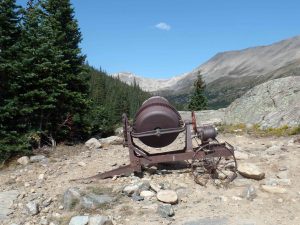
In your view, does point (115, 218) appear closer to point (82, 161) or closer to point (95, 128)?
point (82, 161)

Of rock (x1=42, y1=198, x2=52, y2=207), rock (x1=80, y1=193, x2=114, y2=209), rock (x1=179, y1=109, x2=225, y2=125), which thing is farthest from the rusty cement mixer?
rock (x1=179, y1=109, x2=225, y2=125)

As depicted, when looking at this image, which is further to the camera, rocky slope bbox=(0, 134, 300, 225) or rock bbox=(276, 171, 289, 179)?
rock bbox=(276, 171, 289, 179)

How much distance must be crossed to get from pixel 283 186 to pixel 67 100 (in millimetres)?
14264

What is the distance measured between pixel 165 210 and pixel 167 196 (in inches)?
25.3

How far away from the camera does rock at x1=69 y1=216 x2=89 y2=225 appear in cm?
852

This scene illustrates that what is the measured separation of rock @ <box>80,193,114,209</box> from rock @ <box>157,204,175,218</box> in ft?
5.04

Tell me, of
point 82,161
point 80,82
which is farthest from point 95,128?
point 82,161

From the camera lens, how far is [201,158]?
36.9 ft

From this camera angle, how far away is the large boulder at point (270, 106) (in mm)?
18703

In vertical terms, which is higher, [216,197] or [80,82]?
[80,82]

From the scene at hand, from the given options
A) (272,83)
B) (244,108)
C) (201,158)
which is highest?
(272,83)

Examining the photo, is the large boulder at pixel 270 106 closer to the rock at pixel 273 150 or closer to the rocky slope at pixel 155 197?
the rock at pixel 273 150

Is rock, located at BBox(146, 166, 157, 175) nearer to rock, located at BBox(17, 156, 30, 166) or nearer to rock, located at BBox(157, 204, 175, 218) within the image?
rock, located at BBox(157, 204, 175, 218)

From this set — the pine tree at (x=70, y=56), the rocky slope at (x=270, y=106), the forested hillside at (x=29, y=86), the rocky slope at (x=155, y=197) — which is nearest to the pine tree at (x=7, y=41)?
the forested hillside at (x=29, y=86)
